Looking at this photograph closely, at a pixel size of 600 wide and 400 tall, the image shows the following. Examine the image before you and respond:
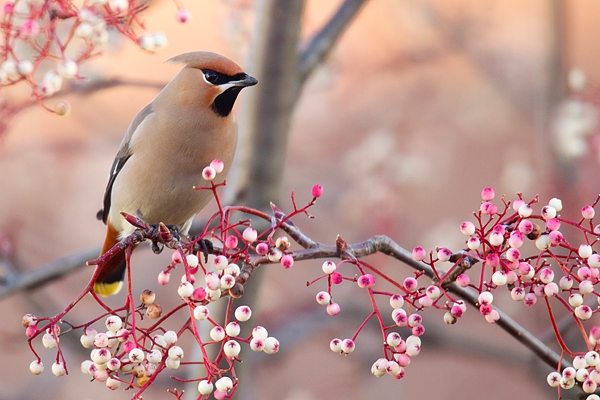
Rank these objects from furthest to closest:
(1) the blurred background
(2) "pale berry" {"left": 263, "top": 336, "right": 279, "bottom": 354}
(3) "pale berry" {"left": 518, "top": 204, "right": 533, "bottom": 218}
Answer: (1) the blurred background
(2) "pale berry" {"left": 263, "top": 336, "right": 279, "bottom": 354}
(3) "pale berry" {"left": 518, "top": 204, "right": 533, "bottom": 218}

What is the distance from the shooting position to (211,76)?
2.26m

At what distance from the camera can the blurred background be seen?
454 centimetres

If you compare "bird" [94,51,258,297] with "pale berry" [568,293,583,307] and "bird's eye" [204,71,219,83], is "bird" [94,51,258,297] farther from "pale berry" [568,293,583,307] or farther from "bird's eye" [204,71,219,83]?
"pale berry" [568,293,583,307]

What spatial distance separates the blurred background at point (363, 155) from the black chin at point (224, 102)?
1620mm

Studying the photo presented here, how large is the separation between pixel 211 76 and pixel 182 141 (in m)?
0.23

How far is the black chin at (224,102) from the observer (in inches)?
90.3

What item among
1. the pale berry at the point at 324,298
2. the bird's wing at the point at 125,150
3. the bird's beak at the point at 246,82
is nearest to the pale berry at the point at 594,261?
the pale berry at the point at 324,298

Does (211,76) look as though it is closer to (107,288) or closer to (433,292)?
(107,288)

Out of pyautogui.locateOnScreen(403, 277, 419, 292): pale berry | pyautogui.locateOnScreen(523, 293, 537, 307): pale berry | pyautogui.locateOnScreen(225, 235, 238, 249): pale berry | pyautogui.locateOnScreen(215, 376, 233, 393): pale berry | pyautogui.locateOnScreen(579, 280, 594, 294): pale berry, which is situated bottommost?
pyautogui.locateOnScreen(215, 376, 233, 393): pale berry

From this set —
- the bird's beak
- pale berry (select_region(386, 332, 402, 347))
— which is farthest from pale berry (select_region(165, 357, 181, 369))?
the bird's beak

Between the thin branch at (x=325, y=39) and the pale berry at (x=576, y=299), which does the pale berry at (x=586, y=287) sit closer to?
the pale berry at (x=576, y=299)

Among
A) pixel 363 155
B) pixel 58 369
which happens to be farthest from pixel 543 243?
pixel 363 155

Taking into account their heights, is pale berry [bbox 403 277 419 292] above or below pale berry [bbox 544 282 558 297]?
below

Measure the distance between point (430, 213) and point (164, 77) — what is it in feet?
7.65
